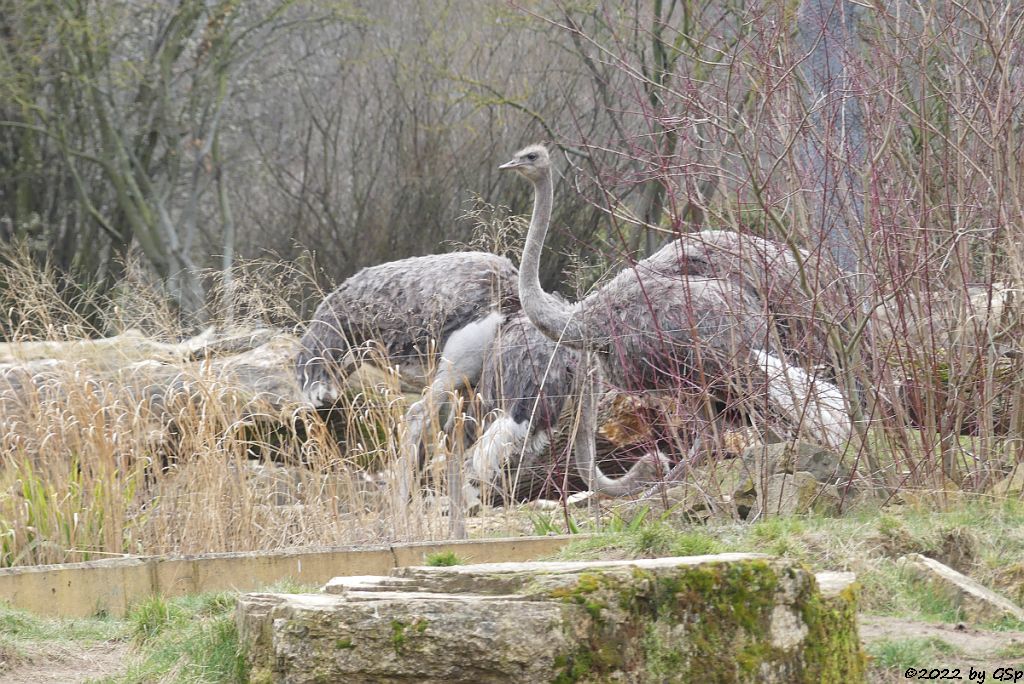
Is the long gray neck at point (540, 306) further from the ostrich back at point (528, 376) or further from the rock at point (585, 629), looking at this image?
the rock at point (585, 629)

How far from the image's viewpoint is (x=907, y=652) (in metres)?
3.53

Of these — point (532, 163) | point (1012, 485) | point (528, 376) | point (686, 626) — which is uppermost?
point (532, 163)

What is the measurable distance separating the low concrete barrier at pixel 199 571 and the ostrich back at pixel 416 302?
83.0 inches

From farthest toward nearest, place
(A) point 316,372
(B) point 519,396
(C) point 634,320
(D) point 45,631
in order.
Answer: (A) point 316,372 → (B) point 519,396 → (C) point 634,320 → (D) point 45,631

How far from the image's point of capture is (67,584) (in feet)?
17.0

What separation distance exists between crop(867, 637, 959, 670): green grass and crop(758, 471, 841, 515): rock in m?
1.48

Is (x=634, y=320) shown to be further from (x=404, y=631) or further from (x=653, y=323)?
(x=404, y=631)

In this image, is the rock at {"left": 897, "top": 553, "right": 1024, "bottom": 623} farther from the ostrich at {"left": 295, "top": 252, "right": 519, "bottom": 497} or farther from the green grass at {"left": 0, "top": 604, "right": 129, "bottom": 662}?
the ostrich at {"left": 295, "top": 252, "right": 519, "bottom": 497}

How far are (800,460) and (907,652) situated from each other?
74.3 inches

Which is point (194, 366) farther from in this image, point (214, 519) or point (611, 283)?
point (611, 283)

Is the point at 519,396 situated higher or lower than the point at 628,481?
higher

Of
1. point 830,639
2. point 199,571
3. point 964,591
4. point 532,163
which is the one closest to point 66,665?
point 199,571

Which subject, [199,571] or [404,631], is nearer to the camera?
[404,631]

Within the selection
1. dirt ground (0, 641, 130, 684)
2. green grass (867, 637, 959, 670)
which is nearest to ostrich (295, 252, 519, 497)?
dirt ground (0, 641, 130, 684)
